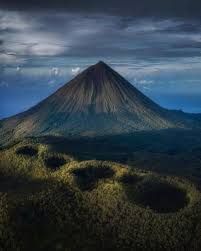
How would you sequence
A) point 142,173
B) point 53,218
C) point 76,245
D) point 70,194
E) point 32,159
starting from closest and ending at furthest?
1. point 76,245
2. point 53,218
3. point 70,194
4. point 142,173
5. point 32,159

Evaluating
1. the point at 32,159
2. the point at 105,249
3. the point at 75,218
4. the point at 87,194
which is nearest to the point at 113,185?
the point at 87,194

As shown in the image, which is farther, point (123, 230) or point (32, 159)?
point (32, 159)

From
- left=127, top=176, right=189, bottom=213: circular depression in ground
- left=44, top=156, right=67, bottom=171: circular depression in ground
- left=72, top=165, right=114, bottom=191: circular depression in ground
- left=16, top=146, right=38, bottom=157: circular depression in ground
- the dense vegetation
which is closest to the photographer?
the dense vegetation

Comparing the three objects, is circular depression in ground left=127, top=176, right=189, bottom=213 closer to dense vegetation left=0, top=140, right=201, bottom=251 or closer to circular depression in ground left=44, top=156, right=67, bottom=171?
dense vegetation left=0, top=140, right=201, bottom=251

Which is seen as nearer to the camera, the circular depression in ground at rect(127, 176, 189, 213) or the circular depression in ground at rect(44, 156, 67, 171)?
the circular depression in ground at rect(127, 176, 189, 213)

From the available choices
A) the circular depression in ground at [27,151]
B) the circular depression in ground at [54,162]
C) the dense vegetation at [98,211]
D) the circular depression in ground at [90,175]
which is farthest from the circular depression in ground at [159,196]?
the circular depression in ground at [27,151]

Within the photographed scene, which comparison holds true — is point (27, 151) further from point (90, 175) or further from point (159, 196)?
point (159, 196)

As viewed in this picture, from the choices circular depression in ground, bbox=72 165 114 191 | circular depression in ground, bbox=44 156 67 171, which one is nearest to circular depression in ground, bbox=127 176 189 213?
circular depression in ground, bbox=72 165 114 191

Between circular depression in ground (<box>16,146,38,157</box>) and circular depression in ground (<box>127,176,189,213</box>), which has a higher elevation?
circular depression in ground (<box>16,146,38,157</box>)

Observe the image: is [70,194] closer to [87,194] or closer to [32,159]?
[87,194]
